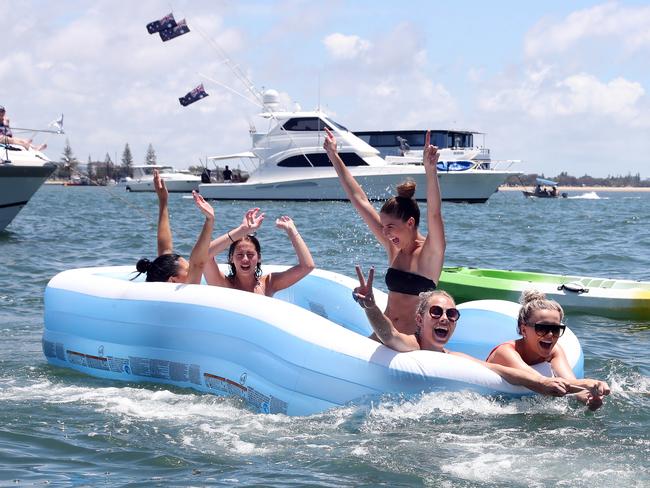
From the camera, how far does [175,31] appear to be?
27.3 m

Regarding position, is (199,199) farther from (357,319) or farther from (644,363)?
(644,363)

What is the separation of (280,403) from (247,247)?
3.81 feet

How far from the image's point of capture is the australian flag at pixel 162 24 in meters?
27.0

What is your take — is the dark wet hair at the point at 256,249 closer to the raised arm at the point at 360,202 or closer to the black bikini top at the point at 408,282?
the raised arm at the point at 360,202

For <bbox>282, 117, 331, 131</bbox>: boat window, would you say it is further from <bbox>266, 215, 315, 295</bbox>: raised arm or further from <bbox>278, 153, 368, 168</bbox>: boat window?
<bbox>266, 215, 315, 295</bbox>: raised arm

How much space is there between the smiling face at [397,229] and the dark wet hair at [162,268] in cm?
167

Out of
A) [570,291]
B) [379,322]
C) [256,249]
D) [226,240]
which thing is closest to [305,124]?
[570,291]

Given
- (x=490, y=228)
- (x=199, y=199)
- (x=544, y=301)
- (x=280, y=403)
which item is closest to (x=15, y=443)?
(x=280, y=403)

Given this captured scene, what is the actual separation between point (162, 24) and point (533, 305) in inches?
957

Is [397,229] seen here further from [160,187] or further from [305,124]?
[305,124]

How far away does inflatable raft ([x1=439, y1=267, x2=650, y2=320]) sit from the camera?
856 centimetres

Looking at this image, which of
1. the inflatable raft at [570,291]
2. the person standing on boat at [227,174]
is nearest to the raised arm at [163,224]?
the inflatable raft at [570,291]

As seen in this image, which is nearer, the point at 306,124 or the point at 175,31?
the point at 175,31

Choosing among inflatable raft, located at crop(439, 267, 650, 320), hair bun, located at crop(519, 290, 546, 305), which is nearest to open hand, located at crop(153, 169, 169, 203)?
hair bun, located at crop(519, 290, 546, 305)
